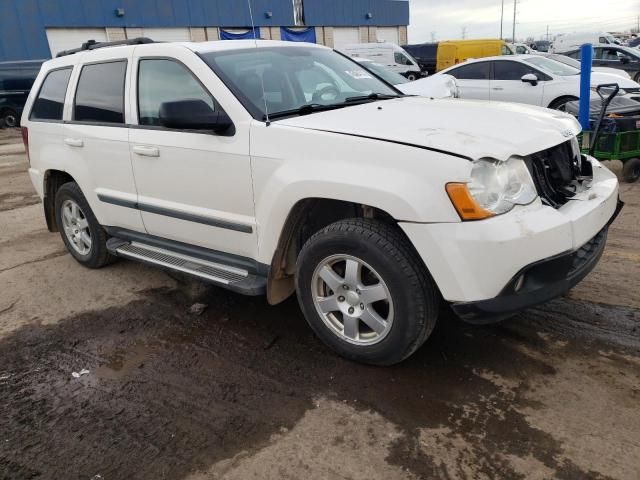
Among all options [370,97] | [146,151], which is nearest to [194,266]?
[146,151]

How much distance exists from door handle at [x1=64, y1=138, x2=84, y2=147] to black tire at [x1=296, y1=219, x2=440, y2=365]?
2.34 metres

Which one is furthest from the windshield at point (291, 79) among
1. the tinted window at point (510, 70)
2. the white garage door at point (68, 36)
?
the white garage door at point (68, 36)

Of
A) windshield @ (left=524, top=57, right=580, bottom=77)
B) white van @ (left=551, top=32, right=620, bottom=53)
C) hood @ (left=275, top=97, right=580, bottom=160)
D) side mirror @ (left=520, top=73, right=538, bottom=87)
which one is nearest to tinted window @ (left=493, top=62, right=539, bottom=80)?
windshield @ (left=524, top=57, right=580, bottom=77)

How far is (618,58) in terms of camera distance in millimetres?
19031

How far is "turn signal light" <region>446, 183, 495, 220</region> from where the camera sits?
253cm

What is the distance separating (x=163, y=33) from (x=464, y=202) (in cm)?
A: 3056

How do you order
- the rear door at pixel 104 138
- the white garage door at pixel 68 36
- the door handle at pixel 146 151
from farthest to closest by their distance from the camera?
1. the white garage door at pixel 68 36
2. the rear door at pixel 104 138
3. the door handle at pixel 146 151

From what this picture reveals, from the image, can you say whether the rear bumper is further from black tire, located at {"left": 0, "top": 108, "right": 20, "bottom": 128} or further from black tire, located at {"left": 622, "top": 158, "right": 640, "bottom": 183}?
black tire, located at {"left": 0, "top": 108, "right": 20, "bottom": 128}

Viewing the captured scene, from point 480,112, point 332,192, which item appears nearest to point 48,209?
point 332,192

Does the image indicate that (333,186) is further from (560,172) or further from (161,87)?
(161,87)

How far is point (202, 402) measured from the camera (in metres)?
2.95

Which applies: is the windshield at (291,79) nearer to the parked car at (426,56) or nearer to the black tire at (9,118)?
the black tire at (9,118)

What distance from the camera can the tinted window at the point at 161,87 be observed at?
3.52m

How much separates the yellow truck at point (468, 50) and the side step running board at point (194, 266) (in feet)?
66.3
